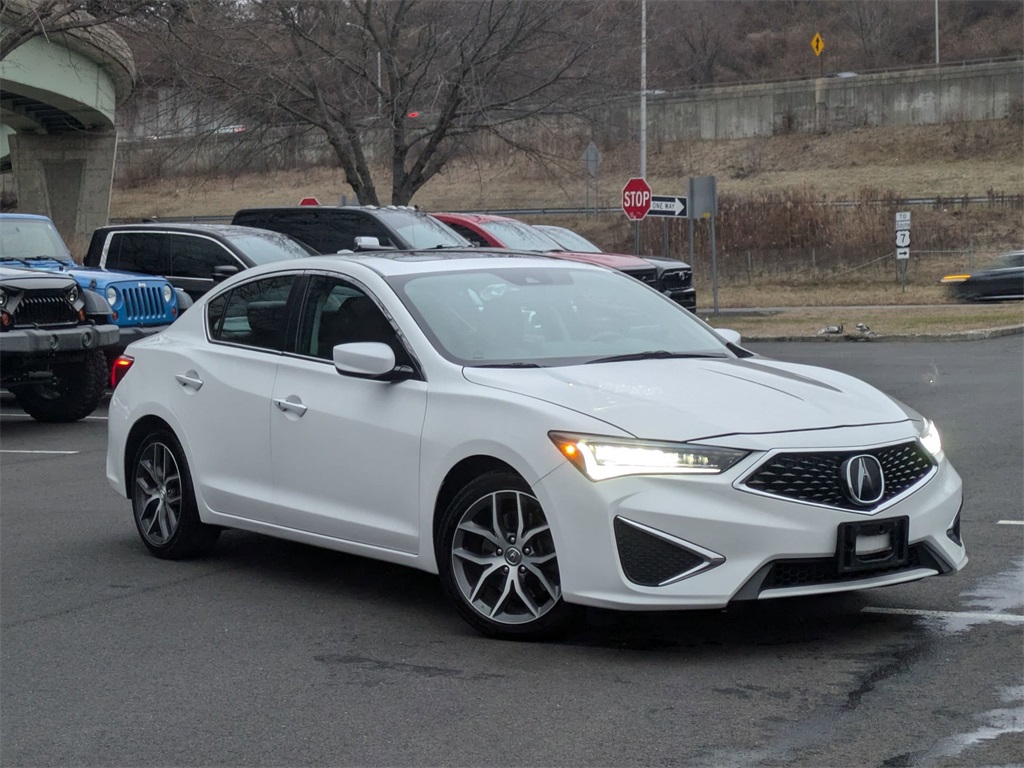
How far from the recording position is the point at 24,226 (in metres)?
17.0

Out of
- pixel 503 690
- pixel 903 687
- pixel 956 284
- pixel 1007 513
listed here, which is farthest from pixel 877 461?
pixel 956 284

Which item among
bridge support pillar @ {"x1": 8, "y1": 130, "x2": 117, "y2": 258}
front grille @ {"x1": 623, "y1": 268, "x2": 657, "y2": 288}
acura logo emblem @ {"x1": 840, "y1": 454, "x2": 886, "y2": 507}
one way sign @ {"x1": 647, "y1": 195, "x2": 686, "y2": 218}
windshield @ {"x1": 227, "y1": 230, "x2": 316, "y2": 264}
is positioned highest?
bridge support pillar @ {"x1": 8, "y1": 130, "x2": 117, "y2": 258}

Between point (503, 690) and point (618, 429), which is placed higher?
point (618, 429)

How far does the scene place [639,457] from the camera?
5645 millimetres

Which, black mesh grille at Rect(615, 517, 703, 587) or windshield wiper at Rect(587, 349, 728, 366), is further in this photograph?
windshield wiper at Rect(587, 349, 728, 366)

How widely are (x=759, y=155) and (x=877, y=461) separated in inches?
2752

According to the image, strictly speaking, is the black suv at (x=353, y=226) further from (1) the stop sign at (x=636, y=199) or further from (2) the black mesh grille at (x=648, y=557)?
(2) the black mesh grille at (x=648, y=557)

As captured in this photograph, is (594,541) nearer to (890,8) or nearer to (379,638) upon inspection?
(379,638)

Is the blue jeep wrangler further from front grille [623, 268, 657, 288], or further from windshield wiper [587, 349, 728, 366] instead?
windshield wiper [587, 349, 728, 366]

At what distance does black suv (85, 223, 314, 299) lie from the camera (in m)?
17.6

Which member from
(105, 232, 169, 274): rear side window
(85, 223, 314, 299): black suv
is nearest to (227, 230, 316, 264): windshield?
(85, 223, 314, 299): black suv

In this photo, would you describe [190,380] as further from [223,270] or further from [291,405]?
[223,270]

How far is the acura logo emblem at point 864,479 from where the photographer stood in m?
5.70

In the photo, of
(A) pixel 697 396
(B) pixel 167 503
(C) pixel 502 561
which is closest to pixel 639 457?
(A) pixel 697 396
